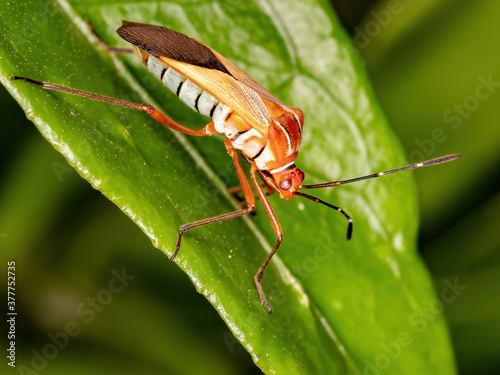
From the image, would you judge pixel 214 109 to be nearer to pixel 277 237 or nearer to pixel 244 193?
pixel 244 193

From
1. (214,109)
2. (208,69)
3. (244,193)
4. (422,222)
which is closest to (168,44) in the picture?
(208,69)

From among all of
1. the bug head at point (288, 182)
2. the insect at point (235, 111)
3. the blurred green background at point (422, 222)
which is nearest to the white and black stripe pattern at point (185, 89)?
the insect at point (235, 111)

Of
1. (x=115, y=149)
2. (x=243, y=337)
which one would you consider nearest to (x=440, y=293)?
(x=243, y=337)

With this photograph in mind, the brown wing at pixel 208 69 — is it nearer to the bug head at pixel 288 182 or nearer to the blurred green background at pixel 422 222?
the bug head at pixel 288 182

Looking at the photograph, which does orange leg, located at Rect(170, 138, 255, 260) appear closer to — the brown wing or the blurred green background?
the brown wing

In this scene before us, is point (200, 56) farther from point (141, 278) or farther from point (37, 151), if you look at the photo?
point (141, 278)

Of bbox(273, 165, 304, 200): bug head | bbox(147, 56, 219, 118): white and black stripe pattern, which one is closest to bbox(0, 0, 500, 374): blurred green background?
bbox(147, 56, 219, 118): white and black stripe pattern
